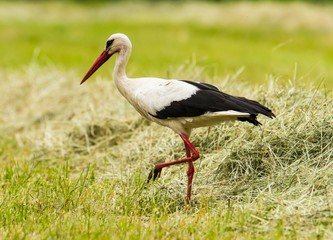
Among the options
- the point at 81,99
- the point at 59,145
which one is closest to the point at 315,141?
the point at 59,145

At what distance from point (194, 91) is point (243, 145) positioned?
82 centimetres

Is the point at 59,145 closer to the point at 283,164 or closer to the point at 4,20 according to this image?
the point at 283,164

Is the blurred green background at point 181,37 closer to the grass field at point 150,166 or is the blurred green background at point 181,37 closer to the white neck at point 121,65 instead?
the grass field at point 150,166

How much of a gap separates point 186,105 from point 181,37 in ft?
54.6

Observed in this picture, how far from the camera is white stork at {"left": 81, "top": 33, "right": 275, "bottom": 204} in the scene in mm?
5504

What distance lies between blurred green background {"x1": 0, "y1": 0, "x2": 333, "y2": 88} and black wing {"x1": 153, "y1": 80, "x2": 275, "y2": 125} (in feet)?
23.5

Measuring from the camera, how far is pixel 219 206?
5.34m

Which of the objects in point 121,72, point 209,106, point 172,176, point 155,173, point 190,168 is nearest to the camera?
point 209,106

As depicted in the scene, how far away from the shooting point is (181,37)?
22.1 m

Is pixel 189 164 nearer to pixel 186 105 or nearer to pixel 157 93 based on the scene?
pixel 186 105

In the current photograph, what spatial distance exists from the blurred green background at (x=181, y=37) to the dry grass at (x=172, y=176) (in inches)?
188

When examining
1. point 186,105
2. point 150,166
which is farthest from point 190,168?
point 150,166

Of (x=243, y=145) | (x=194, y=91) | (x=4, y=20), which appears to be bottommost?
(x=4, y=20)

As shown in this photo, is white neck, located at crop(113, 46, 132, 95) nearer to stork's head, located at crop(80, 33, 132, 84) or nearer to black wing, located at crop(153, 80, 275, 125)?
stork's head, located at crop(80, 33, 132, 84)
